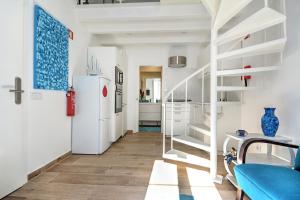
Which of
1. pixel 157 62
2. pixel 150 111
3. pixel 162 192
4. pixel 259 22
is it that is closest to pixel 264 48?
pixel 259 22

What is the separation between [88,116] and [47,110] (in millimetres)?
817

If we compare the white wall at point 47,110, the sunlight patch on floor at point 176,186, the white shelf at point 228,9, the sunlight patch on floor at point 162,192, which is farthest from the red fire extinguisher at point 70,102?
the white shelf at point 228,9

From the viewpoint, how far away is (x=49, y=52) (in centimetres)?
275

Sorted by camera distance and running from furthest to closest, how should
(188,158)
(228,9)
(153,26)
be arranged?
(153,26) → (188,158) → (228,9)

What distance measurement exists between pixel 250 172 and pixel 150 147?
2857mm

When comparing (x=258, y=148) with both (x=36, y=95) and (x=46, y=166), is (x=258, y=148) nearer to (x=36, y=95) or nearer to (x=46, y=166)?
(x=46, y=166)

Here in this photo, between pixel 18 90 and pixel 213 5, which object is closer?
pixel 18 90

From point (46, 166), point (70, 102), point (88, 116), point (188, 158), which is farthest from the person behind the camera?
point (88, 116)

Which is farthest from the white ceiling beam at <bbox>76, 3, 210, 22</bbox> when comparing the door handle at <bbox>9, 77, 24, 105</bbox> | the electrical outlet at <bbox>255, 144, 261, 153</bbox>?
the electrical outlet at <bbox>255, 144, 261, 153</bbox>

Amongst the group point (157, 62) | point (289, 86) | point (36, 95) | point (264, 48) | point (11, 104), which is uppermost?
point (157, 62)

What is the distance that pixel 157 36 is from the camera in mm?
5059

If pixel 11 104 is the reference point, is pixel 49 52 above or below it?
above

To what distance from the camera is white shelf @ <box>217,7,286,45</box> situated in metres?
1.83

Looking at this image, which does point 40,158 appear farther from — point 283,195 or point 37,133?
point 283,195
